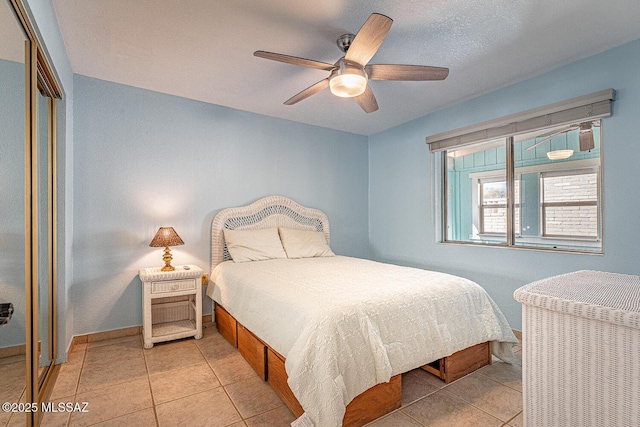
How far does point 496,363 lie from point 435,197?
6.48 feet

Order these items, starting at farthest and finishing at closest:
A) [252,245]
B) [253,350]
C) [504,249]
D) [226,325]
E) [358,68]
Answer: [252,245] → [504,249] → [226,325] → [253,350] → [358,68]

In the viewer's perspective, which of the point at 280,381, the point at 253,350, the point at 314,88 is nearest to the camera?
the point at 280,381

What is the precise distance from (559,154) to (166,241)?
147 inches

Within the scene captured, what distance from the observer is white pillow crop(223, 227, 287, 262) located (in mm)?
3428

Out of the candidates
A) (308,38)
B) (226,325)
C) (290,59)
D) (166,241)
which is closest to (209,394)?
(226,325)

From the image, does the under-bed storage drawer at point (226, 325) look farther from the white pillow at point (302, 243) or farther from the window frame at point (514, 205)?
the window frame at point (514, 205)

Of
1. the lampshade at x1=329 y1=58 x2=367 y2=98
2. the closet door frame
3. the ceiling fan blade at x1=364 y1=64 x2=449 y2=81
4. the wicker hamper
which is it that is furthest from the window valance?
the closet door frame

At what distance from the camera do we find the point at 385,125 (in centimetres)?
441

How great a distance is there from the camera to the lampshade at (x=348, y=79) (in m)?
2.11

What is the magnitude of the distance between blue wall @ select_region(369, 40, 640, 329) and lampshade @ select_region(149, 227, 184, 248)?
2.80 metres

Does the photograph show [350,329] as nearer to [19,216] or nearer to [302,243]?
[19,216]

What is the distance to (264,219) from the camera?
3.91 meters

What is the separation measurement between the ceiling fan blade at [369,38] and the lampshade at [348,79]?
0.04 metres

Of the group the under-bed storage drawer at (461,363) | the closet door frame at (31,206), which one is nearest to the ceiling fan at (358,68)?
the closet door frame at (31,206)
